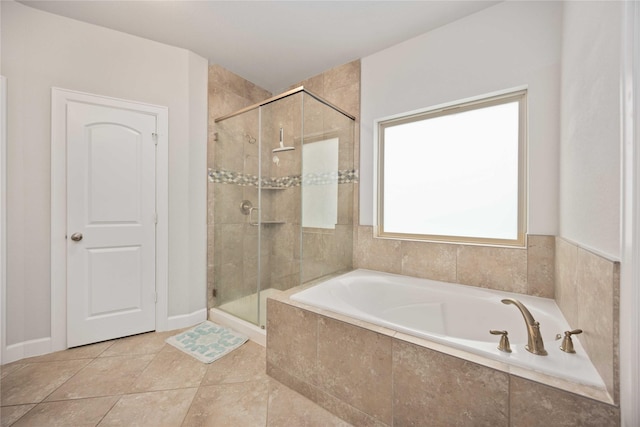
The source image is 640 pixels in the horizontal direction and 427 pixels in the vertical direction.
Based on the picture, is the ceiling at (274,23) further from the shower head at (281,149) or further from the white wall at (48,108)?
the shower head at (281,149)

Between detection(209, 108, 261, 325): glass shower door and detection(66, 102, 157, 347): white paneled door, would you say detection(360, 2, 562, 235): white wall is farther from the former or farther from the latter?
detection(66, 102, 157, 347): white paneled door

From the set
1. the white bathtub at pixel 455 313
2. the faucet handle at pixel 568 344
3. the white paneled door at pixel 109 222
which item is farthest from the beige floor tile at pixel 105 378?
the faucet handle at pixel 568 344

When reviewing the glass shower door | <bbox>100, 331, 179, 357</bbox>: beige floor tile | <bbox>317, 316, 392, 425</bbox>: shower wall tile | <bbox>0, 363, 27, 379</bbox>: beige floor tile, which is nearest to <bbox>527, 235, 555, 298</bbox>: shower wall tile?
<bbox>317, 316, 392, 425</bbox>: shower wall tile

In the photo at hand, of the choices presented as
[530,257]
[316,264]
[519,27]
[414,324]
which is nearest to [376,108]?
[519,27]

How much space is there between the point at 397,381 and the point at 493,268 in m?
1.15

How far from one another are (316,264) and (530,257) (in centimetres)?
151

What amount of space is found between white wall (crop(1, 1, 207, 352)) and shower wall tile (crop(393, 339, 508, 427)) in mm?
2057

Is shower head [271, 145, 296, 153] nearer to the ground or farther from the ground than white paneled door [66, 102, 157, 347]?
farther from the ground

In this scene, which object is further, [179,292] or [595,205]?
[179,292]

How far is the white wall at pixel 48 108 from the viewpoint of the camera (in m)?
1.70

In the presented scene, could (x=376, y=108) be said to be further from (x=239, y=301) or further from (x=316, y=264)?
(x=239, y=301)

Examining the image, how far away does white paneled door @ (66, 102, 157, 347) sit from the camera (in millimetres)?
1886

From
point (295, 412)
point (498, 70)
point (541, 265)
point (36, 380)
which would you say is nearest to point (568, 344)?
point (541, 265)

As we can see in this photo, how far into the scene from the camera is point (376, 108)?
7.43 ft
